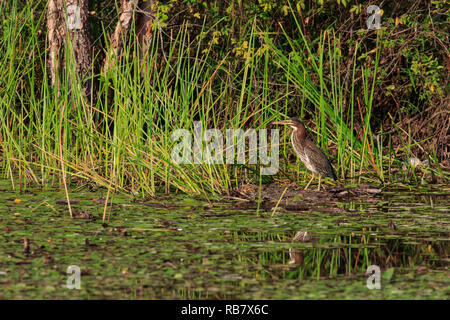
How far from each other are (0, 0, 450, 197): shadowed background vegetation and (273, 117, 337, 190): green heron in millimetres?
188

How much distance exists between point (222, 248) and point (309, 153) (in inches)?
102

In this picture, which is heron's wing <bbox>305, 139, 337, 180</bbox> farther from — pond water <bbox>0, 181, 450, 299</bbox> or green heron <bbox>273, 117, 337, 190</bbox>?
pond water <bbox>0, 181, 450, 299</bbox>

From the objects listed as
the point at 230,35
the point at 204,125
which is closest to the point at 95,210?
the point at 204,125

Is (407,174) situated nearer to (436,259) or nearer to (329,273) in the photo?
(436,259)

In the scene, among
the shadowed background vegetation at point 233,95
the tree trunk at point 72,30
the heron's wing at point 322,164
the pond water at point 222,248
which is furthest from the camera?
the tree trunk at point 72,30

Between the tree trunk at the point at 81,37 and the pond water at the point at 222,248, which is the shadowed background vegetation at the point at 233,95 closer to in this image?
the tree trunk at the point at 81,37

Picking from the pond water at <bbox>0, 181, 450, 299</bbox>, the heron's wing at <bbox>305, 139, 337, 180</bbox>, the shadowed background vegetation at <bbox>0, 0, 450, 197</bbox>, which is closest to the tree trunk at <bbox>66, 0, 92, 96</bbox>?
the shadowed background vegetation at <bbox>0, 0, 450, 197</bbox>

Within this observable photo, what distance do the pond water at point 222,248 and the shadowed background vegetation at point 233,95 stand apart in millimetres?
513

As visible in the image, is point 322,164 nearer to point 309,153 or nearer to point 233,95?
point 309,153

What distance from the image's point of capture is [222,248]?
4746 mm

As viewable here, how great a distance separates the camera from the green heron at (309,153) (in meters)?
6.96

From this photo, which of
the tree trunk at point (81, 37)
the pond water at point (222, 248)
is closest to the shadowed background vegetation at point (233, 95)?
the tree trunk at point (81, 37)

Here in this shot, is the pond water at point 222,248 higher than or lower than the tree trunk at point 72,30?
lower

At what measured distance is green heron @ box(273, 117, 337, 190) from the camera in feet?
22.8
